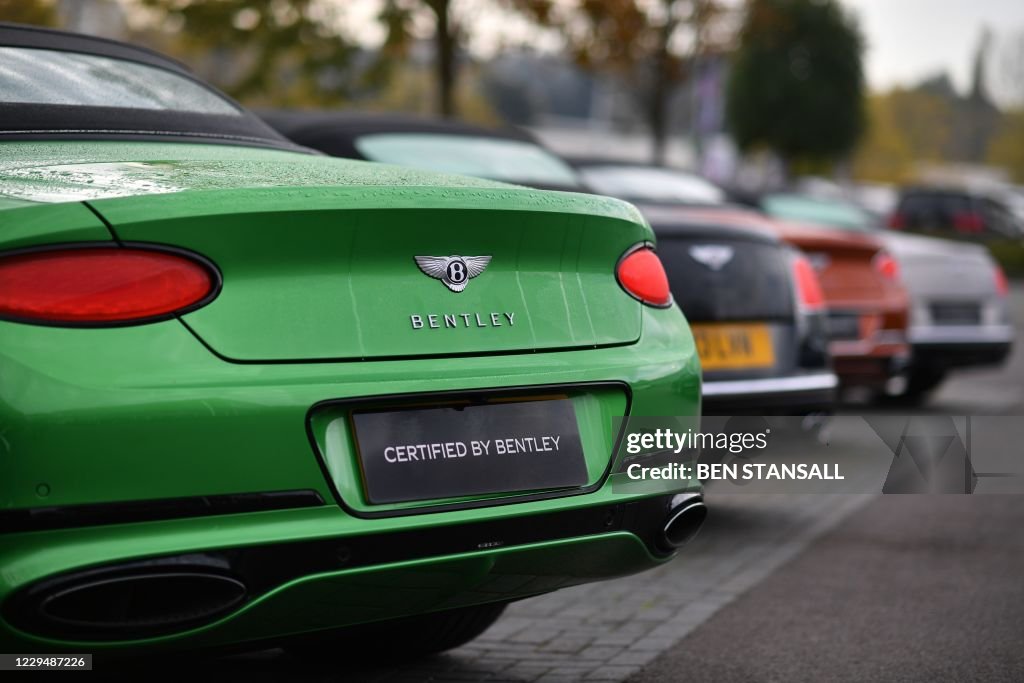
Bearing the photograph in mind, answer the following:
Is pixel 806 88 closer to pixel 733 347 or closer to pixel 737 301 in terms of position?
pixel 737 301

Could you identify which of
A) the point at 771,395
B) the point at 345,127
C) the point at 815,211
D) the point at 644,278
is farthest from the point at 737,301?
the point at 815,211

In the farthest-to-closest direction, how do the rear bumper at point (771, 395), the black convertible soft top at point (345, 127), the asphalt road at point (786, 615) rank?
the black convertible soft top at point (345, 127)
the rear bumper at point (771, 395)
the asphalt road at point (786, 615)

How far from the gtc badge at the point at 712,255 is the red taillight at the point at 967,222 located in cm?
2720

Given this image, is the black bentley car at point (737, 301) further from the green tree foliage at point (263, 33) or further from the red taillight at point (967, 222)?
the red taillight at point (967, 222)

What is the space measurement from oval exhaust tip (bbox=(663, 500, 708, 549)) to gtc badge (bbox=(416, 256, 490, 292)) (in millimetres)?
762

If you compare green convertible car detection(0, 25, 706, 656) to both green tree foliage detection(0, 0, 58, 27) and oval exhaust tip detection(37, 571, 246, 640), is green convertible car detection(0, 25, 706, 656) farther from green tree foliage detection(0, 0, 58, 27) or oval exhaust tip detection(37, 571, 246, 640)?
green tree foliage detection(0, 0, 58, 27)

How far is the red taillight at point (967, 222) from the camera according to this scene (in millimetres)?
32031

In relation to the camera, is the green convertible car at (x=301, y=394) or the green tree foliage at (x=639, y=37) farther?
the green tree foliage at (x=639, y=37)

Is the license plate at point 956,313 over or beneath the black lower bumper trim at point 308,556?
beneath

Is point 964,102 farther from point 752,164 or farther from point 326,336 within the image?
point 326,336

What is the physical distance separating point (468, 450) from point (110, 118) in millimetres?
1488

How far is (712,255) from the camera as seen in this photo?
6266 mm

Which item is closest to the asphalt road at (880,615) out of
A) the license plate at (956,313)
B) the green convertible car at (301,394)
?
the green convertible car at (301,394)

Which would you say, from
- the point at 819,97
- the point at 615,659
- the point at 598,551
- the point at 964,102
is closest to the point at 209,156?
the point at 598,551
